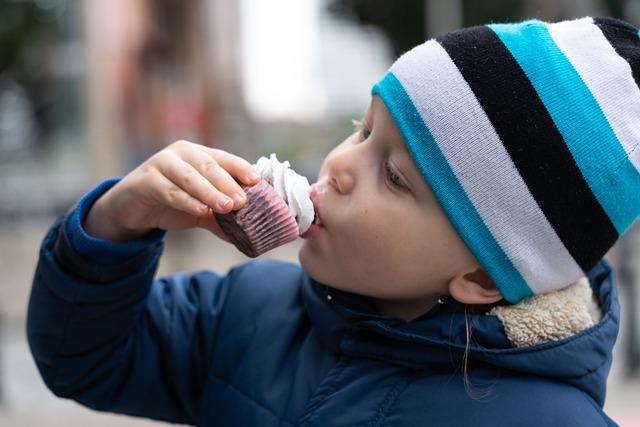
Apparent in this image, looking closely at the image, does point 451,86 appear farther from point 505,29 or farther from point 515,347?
point 515,347

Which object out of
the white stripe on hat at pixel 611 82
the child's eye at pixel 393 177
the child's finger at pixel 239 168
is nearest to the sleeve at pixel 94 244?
the child's finger at pixel 239 168

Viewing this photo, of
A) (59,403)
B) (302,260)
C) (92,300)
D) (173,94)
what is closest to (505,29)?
(302,260)

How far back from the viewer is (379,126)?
1661mm

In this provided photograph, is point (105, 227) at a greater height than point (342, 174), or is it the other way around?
point (342, 174)

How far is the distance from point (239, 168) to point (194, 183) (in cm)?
9

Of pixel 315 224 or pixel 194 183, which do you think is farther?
pixel 315 224

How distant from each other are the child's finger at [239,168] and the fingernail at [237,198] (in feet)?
0.17

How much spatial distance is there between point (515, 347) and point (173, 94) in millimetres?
23617

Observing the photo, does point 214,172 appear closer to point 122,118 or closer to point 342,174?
point 342,174

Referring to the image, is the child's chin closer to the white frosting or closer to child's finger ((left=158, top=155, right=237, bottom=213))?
the white frosting

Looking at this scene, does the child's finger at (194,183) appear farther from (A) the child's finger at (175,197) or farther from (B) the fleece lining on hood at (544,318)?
(B) the fleece lining on hood at (544,318)

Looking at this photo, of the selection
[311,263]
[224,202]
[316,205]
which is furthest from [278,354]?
[224,202]

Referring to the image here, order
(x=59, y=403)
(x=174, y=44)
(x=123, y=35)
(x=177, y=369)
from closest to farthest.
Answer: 1. (x=177, y=369)
2. (x=59, y=403)
3. (x=123, y=35)
4. (x=174, y=44)

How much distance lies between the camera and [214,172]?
155cm
